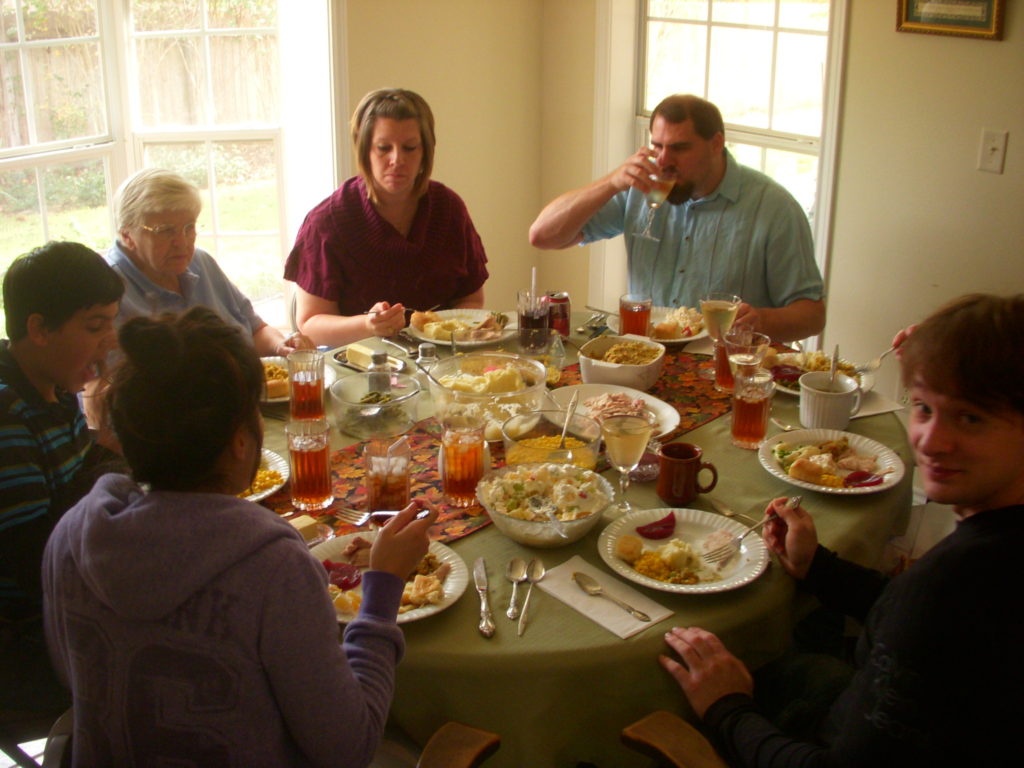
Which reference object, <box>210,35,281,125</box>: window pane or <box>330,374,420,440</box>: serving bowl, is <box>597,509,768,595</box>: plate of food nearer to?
<box>330,374,420,440</box>: serving bowl

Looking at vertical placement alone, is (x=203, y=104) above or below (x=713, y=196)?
above

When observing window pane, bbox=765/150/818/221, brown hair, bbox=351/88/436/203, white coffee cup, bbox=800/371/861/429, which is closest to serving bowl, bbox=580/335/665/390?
white coffee cup, bbox=800/371/861/429

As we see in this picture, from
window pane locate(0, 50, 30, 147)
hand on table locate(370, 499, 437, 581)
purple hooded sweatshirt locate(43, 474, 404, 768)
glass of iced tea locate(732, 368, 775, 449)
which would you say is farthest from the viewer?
window pane locate(0, 50, 30, 147)

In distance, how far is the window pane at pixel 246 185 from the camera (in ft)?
12.5

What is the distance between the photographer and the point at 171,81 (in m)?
3.63

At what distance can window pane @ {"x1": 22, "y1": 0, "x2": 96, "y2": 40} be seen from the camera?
10.5ft

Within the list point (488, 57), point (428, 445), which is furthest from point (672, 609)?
point (488, 57)

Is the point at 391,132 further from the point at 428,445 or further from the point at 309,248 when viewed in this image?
the point at 428,445

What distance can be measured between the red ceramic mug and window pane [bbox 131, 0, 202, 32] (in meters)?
2.73

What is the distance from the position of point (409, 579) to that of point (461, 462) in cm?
29

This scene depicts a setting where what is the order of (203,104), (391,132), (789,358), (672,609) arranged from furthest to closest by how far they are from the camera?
1. (203,104)
2. (391,132)
3. (789,358)
4. (672,609)

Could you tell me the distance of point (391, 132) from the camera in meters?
2.85

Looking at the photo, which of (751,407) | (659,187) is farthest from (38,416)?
(659,187)

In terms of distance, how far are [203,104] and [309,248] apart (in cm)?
111
